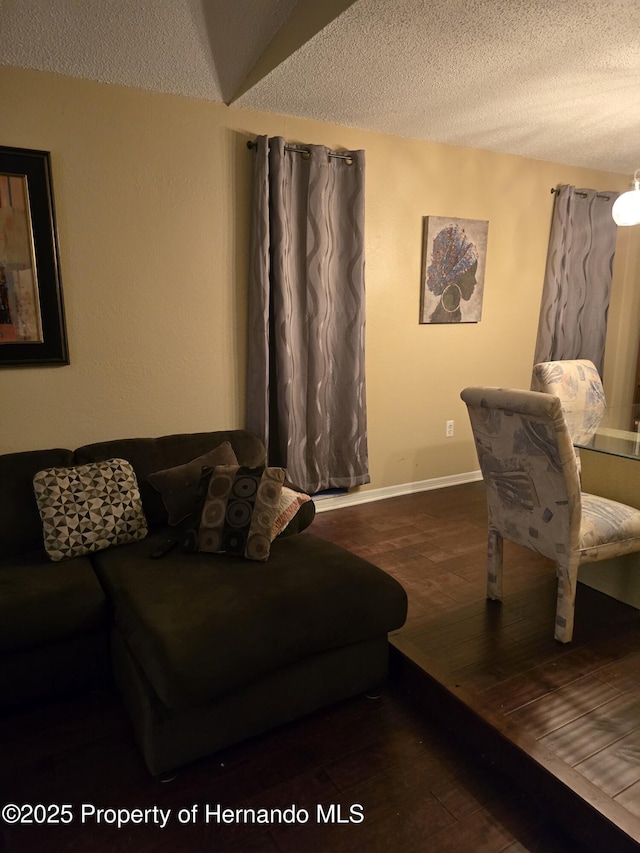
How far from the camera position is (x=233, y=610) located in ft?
5.82

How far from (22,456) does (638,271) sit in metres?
4.94

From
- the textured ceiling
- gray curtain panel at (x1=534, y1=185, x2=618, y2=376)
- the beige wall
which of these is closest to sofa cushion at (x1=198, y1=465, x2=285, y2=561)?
the beige wall

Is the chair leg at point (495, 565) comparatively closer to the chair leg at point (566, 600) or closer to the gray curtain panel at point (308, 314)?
the chair leg at point (566, 600)

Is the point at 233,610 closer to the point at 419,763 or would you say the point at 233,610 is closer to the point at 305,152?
the point at 419,763

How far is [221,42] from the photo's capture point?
2445mm

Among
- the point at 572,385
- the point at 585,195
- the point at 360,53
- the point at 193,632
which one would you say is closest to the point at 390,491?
the point at 572,385

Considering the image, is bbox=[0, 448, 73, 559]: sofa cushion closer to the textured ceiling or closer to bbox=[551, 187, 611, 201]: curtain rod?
the textured ceiling

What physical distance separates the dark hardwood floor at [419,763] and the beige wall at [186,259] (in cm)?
154

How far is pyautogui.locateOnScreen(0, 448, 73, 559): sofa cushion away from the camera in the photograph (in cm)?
229

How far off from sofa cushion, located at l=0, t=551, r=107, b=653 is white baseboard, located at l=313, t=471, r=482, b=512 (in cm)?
184

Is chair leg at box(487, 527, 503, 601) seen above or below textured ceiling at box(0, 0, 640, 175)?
below

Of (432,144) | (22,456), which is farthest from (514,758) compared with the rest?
(432,144)

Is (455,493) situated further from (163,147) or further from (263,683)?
(163,147)

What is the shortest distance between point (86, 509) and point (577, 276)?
403 cm
